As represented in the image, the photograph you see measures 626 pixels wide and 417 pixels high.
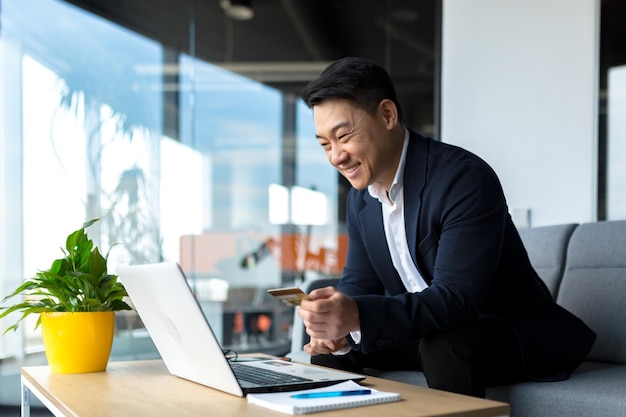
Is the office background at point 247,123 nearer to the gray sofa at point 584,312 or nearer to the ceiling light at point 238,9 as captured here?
the ceiling light at point 238,9

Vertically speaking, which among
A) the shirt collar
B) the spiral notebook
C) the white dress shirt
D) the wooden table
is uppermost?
the shirt collar

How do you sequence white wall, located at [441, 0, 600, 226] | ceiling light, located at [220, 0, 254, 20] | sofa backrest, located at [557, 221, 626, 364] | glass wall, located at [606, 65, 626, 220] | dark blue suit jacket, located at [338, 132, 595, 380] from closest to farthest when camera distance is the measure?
dark blue suit jacket, located at [338, 132, 595, 380] → sofa backrest, located at [557, 221, 626, 364] → glass wall, located at [606, 65, 626, 220] → white wall, located at [441, 0, 600, 226] → ceiling light, located at [220, 0, 254, 20]

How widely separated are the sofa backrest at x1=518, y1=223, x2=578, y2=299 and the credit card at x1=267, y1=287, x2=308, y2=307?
124cm

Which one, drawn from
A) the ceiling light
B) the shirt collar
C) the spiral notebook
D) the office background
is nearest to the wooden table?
the spiral notebook

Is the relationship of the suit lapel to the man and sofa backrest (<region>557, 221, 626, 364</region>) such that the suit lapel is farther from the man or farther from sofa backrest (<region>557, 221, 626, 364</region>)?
sofa backrest (<region>557, 221, 626, 364</region>)

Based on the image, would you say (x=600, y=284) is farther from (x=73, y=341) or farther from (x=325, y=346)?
(x=73, y=341)

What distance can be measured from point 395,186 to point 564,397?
0.60 metres

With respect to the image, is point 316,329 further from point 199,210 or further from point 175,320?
point 199,210

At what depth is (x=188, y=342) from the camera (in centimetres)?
143

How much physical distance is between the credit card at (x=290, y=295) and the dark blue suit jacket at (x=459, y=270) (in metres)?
0.13

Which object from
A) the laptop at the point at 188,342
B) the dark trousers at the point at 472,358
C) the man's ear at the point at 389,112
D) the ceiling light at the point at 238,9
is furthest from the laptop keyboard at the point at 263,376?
the ceiling light at the point at 238,9

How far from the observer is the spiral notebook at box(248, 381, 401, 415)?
116cm

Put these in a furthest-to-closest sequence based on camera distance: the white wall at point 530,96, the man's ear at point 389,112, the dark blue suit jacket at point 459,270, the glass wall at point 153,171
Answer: the glass wall at point 153,171
the white wall at point 530,96
the man's ear at point 389,112
the dark blue suit jacket at point 459,270

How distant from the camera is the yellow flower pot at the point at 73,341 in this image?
5.60 feet
